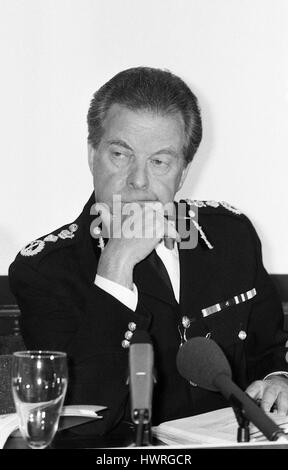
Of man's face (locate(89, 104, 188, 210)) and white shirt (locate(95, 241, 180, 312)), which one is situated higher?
man's face (locate(89, 104, 188, 210))

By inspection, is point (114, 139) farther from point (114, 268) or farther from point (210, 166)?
point (210, 166)

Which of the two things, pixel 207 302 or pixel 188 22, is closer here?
pixel 207 302

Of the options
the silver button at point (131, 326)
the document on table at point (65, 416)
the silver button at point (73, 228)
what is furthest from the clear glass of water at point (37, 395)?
the silver button at point (73, 228)

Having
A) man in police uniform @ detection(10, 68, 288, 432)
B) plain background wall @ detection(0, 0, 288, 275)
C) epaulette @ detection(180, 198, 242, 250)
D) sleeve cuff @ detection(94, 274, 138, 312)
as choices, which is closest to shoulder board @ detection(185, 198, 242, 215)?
epaulette @ detection(180, 198, 242, 250)

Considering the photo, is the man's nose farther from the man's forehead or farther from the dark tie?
the dark tie

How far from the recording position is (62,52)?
8.79 ft

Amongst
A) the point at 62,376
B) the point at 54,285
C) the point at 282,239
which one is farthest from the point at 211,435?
the point at 282,239

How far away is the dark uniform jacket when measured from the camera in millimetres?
1729

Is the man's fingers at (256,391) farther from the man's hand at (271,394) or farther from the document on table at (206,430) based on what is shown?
the document on table at (206,430)

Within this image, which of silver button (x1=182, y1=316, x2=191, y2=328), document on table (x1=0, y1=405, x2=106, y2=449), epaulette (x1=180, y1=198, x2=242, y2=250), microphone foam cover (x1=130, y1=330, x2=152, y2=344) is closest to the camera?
microphone foam cover (x1=130, y1=330, x2=152, y2=344)

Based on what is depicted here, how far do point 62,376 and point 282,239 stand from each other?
157 centimetres

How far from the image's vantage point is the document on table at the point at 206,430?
143 centimetres

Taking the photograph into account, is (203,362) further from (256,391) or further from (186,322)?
(186,322)

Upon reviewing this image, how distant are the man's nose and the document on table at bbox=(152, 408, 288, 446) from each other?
614 millimetres
